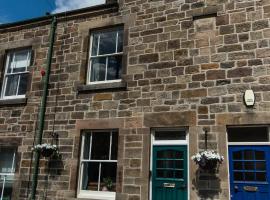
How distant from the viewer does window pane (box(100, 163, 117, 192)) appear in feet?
27.9

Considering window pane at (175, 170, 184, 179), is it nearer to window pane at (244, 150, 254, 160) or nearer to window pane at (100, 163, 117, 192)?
window pane at (244, 150, 254, 160)

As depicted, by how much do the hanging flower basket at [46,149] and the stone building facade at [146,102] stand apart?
0.20 metres

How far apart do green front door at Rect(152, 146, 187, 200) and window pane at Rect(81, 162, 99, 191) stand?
164cm

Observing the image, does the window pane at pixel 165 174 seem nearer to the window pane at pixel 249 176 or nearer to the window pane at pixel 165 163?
the window pane at pixel 165 163

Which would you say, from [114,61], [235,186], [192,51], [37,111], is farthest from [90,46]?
[235,186]

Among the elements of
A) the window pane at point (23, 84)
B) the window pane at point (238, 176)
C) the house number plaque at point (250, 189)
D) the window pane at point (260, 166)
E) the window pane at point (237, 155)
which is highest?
the window pane at point (23, 84)

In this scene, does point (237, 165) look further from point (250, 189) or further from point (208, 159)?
point (208, 159)

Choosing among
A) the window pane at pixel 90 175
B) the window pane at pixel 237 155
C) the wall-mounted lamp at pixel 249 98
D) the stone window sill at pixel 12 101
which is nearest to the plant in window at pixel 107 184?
the window pane at pixel 90 175

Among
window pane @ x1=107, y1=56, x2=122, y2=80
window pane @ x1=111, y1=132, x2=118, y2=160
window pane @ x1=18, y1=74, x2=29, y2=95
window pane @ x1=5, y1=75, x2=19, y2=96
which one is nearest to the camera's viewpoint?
window pane @ x1=111, y1=132, x2=118, y2=160

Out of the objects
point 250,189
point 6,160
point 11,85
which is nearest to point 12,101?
point 11,85

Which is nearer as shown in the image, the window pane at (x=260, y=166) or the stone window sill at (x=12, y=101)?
the window pane at (x=260, y=166)

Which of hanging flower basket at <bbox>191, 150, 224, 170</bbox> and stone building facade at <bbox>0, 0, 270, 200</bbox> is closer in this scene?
hanging flower basket at <bbox>191, 150, 224, 170</bbox>

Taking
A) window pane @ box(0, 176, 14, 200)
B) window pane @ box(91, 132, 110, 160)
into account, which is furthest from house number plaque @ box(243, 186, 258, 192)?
window pane @ box(0, 176, 14, 200)

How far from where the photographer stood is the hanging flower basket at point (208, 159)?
7.18 meters
